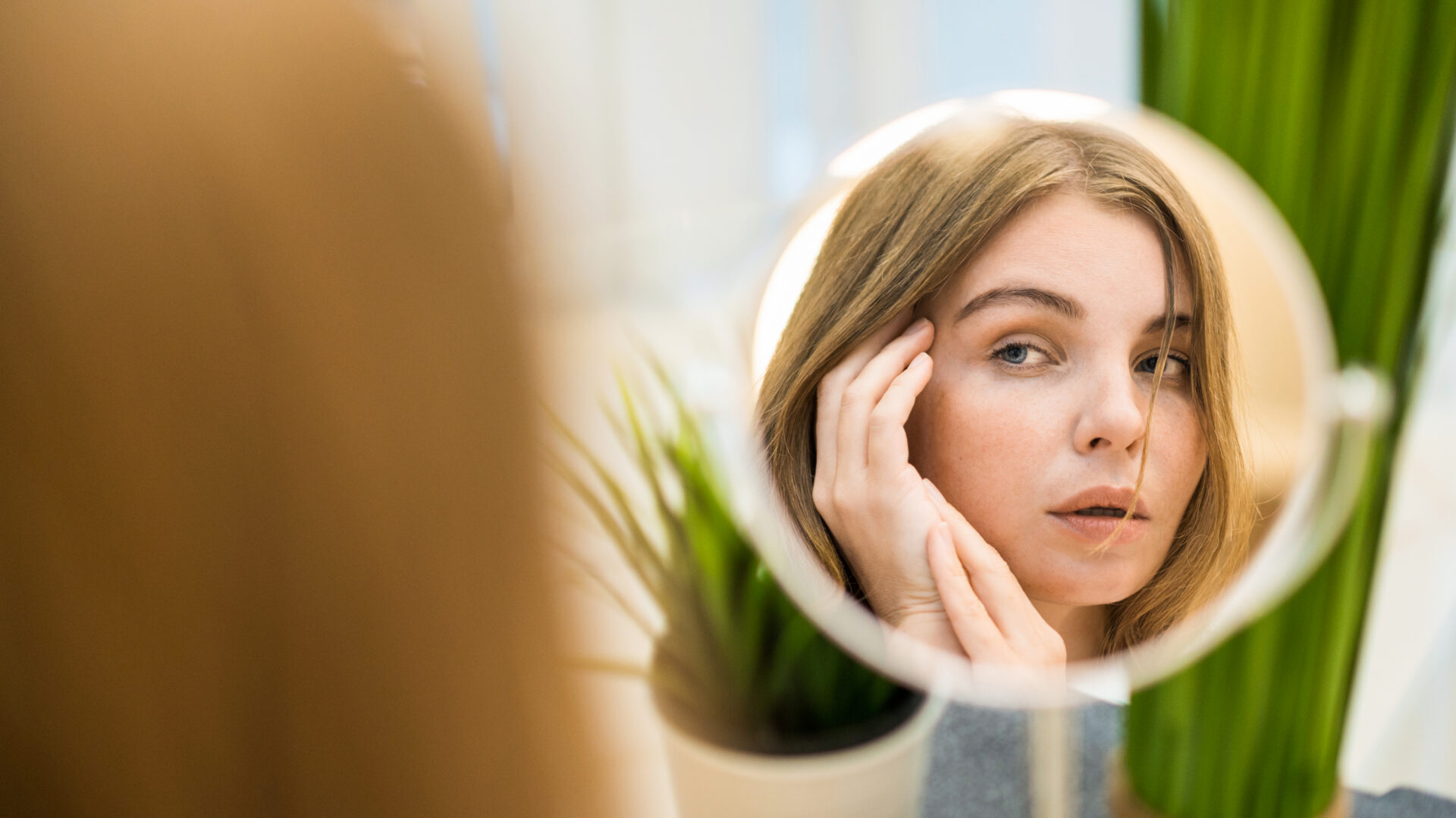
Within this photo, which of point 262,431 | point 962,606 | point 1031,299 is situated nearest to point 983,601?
point 962,606

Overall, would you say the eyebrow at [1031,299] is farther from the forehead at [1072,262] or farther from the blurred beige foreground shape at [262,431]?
the blurred beige foreground shape at [262,431]

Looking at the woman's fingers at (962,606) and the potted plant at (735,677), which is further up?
the woman's fingers at (962,606)

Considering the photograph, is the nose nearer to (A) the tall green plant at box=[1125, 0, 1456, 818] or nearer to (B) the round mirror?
(B) the round mirror

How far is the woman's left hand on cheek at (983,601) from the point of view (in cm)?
30

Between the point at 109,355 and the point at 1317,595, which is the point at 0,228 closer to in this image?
the point at 109,355

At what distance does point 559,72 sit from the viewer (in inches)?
25.5

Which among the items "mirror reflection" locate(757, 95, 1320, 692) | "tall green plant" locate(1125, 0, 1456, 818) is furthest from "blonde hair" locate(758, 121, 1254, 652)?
"tall green plant" locate(1125, 0, 1456, 818)

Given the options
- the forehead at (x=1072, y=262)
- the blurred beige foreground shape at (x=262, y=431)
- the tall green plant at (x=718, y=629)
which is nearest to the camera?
the blurred beige foreground shape at (x=262, y=431)

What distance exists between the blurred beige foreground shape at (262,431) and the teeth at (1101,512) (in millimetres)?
212

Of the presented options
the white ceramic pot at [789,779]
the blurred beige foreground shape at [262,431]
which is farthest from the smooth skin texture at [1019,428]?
the white ceramic pot at [789,779]

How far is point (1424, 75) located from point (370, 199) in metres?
0.50

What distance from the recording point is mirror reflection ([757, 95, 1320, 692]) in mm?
280

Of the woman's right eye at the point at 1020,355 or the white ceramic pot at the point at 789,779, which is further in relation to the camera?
the white ceramic pot at the point at 789,779

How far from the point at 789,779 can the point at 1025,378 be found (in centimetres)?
40
